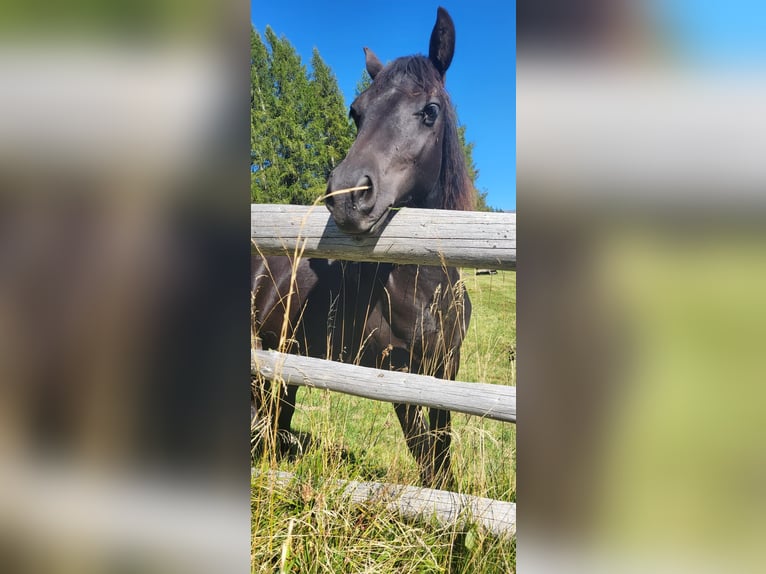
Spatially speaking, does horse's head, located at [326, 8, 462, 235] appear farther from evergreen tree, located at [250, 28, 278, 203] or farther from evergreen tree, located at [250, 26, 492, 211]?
evergreen tree, located at [250, 28, 278, 203]

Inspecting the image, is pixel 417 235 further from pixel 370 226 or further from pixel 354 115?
pixel 354 115

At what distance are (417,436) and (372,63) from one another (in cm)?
108

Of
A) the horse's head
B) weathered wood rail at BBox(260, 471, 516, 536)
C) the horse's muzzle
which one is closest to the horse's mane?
the horse's head

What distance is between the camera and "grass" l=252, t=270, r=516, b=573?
108 centimetres

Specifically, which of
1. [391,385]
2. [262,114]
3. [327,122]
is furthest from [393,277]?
[262,114]

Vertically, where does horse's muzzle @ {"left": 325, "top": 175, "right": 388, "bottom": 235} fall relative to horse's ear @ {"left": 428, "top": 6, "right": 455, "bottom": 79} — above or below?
below

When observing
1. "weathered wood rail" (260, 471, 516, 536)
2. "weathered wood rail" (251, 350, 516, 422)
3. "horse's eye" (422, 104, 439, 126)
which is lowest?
"weathered wood rail" (260, 471, 516, 536)

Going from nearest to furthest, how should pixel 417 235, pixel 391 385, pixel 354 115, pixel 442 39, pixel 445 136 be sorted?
pixel 442 39 → pixel 354 115 → pixel 417 235 → pixel 445 136 → pixel 391 385

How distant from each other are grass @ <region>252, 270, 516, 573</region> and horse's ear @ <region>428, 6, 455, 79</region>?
0.50 meters

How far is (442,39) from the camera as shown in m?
0.88
